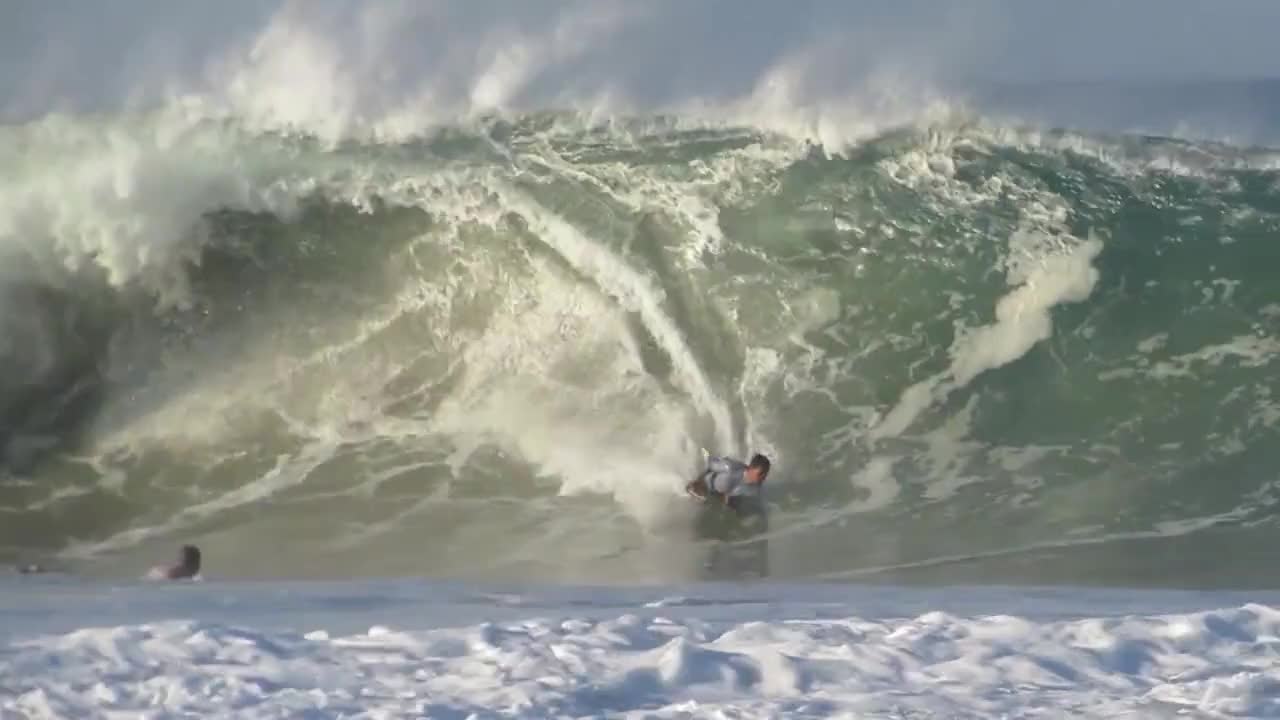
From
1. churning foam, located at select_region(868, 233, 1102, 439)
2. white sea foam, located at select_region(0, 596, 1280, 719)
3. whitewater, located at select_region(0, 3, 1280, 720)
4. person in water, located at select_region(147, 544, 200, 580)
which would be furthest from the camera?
churning foam, located at select_region(868, 233, 1102, 439)

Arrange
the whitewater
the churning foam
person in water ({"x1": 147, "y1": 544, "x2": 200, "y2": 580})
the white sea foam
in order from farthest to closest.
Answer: the churning foam, the whitewater, person in water ({"x1": 147, "y1": 544, "x2": 200, "y2": 580}), the white sea foam

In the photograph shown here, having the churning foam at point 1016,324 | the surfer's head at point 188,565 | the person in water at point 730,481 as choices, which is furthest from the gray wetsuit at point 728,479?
the surfer's head at point 188,565

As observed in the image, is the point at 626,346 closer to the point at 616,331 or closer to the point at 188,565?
the point at 616,331

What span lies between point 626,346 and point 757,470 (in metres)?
1.66

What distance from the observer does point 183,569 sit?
320 inches

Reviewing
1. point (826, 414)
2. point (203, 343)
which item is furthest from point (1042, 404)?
point (203, 343)

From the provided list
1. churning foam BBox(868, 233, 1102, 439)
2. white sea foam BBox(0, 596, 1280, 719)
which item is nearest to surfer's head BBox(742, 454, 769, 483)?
churning foam BBox(868, 233, 1102, 439)

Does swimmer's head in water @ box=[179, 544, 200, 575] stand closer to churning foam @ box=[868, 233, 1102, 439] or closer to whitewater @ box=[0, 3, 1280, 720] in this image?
whitewater @ box=[0, 3, 1280, 720]

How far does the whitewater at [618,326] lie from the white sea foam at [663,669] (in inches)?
75.7

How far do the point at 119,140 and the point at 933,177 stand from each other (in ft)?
20.4

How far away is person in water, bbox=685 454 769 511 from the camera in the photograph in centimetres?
955

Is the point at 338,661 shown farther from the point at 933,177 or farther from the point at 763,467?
the point at 933,177

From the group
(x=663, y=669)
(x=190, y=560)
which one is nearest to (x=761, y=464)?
(x=190, y=560)

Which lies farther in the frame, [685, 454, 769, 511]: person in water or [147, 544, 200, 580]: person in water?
[685, 454, 769, 511]: person in water
